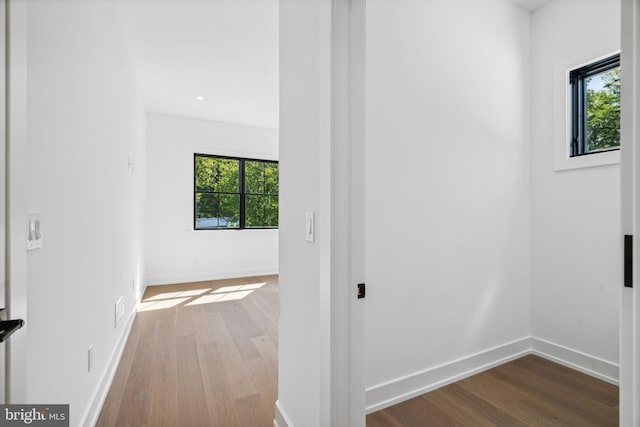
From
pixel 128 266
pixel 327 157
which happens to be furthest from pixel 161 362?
pixel 327 157

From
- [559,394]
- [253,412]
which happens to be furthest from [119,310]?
[559,394]

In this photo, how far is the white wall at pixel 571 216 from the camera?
2.13 meters

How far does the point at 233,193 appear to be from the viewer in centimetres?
549

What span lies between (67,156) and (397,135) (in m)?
1.72

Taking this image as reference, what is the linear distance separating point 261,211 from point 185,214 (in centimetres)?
133

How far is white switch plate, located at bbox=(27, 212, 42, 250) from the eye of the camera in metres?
1.06

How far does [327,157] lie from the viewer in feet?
3.57

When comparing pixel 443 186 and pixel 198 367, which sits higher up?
pixel 443 186

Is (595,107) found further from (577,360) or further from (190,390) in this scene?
(190,390)

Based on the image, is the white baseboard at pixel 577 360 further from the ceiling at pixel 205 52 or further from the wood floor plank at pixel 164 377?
the ceiling at pixel 205 52

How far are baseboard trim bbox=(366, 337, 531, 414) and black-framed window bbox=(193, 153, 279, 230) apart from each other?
4215 millimetres

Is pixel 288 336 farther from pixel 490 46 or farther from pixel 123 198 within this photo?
pixel 490 46

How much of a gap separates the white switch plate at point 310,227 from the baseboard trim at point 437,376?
1108 mm

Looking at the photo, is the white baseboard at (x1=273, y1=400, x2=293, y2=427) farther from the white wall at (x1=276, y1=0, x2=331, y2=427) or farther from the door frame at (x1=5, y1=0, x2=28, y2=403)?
the door frame at (x1=5, y1=0, x2=28, y2=403)
